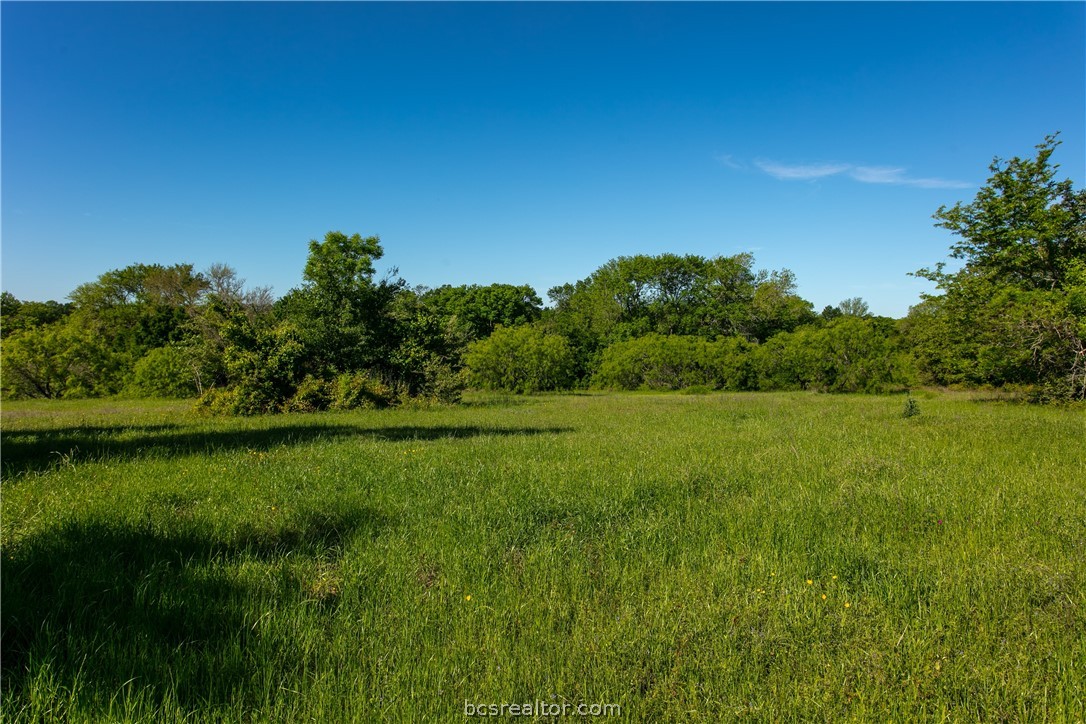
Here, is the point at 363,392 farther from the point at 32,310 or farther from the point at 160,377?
the point at 32,310

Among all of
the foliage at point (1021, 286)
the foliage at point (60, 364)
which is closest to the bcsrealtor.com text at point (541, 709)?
the foliage at point (1021, 286)

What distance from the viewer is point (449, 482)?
22.1ft

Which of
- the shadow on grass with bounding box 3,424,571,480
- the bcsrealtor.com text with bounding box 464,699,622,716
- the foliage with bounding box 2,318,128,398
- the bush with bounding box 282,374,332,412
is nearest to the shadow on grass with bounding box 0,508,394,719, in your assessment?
the bcsrealtor.com text with bounding box 464,699,622,716

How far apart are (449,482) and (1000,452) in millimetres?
9056

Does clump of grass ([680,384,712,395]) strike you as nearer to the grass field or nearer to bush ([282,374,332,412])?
bush ([282,374,332,412])

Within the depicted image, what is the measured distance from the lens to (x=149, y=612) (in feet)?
10.4

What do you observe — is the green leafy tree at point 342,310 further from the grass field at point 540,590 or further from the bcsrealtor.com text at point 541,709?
the bcsrealtor.com text at point 541,709

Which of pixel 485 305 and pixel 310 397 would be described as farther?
pixel 485 305

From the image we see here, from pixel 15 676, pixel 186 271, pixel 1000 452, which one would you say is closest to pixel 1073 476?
pixel 1000 452

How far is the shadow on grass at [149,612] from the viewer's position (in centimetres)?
258

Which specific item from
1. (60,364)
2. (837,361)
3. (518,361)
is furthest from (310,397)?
(837,361)

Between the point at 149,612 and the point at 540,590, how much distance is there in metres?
2.43

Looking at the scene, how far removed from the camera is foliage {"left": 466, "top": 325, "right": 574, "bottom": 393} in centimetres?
3478

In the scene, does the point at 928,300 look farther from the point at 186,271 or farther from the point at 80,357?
the point at 186,271
